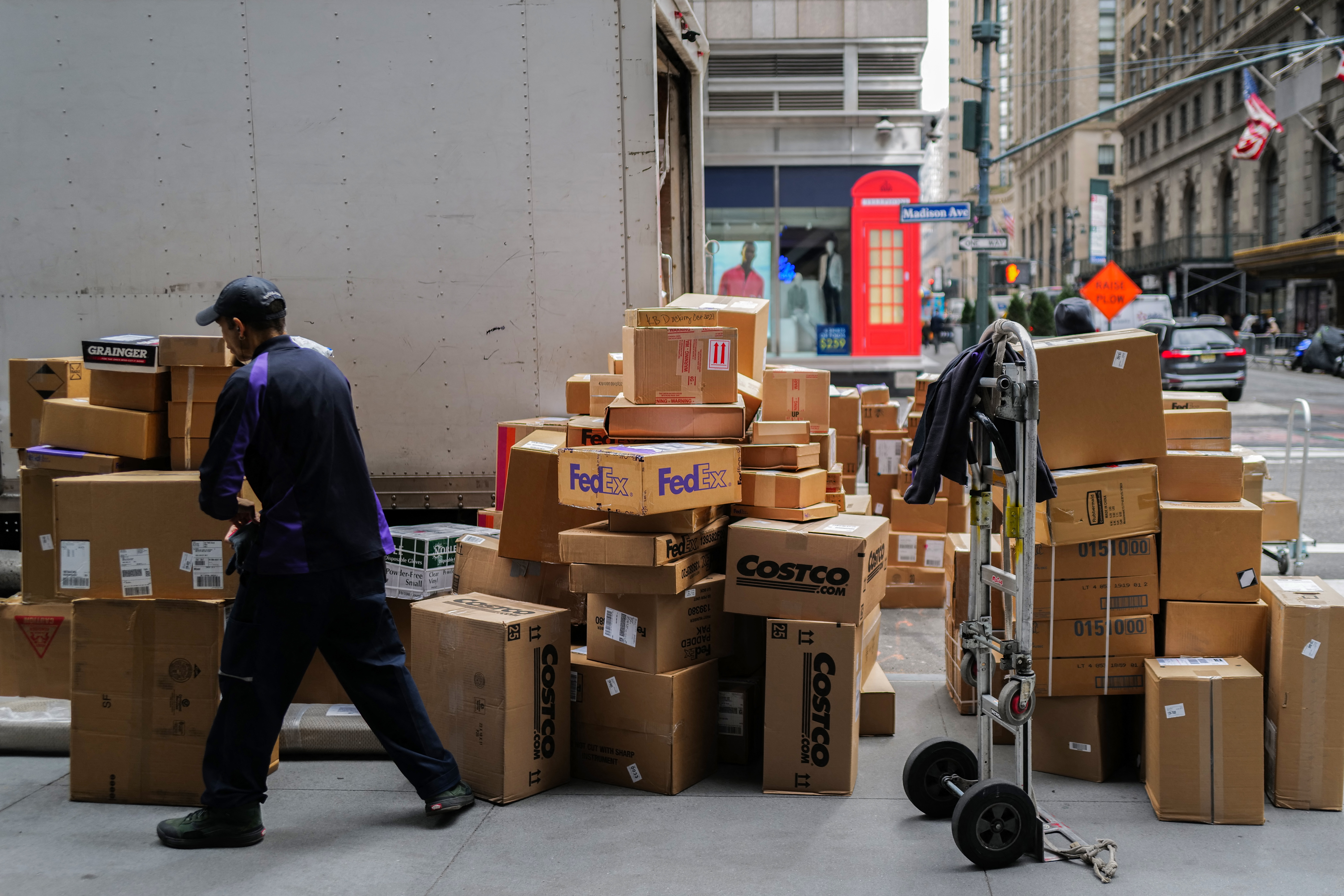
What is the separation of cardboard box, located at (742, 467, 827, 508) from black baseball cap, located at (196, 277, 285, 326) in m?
1.98

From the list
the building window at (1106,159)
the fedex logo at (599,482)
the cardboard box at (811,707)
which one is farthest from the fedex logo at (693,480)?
the building window at (1106,159)

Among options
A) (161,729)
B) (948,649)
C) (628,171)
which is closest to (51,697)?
(161,729)

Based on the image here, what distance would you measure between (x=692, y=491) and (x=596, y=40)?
2.35m

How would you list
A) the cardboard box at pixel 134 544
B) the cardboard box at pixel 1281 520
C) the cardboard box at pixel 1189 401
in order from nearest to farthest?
the cardboard box at pixel 134 544
the cardboard box at pixel 1189 401
the cardboard box at pixel 1281 520

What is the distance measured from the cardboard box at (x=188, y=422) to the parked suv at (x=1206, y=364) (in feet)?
70.3

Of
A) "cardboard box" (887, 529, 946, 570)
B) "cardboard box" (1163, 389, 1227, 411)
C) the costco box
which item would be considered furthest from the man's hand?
"cardboard box" (887, 529, 946, 570)

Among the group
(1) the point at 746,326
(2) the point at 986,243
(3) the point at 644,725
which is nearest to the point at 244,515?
(3) the point at 644,725

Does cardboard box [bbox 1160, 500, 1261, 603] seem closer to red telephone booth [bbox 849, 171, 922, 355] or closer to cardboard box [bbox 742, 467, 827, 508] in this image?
cardboard box [bbox 742, 467, 827, 508]

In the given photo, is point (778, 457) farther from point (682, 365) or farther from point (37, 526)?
point (37, 526)

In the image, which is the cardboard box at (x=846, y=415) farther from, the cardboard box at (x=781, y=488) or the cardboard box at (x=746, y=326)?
the cardboard box at (x=781, y=488)

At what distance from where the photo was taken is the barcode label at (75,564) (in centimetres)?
411

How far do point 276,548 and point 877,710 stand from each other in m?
2.78

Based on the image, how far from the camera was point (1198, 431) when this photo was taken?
4.57 metres

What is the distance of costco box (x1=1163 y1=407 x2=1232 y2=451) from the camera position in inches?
179
